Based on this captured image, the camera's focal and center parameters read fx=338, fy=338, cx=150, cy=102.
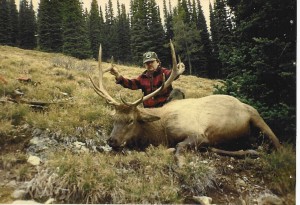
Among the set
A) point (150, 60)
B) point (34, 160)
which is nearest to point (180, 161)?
point (34, 160)

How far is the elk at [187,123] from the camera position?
417 cm

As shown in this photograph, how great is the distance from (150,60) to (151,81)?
1.11 ft

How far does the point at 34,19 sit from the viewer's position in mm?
30250

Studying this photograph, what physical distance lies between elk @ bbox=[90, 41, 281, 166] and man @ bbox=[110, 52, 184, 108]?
0.65 meters

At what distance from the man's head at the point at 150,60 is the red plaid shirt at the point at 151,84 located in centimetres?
9

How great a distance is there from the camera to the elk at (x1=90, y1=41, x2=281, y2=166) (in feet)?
13.7

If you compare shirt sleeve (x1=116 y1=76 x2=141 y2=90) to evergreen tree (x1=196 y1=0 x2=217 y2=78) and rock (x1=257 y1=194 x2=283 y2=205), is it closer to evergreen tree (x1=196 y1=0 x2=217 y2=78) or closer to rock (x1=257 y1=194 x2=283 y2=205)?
rock (x1=257 y1=194 x2=283 y2=205)

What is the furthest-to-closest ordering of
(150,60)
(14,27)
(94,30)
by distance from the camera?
(14,27)
(94,30)
(150,60)

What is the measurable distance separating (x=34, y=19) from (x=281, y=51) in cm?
2950

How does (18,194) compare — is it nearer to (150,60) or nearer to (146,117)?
(146,117)

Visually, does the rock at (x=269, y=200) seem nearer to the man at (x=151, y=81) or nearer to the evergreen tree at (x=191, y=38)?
the man at (x=151, y=81)

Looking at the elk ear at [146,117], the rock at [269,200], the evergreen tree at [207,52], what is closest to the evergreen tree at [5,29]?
the evergreen tree at [207,52]

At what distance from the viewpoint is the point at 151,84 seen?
539 centimetres

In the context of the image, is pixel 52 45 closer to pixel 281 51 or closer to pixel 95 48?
pixel 95 48
